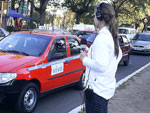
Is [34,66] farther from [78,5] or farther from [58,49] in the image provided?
[78,5]

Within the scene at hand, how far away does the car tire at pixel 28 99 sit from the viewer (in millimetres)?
4457

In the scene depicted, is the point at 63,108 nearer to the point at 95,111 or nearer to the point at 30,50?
the point at 30,50

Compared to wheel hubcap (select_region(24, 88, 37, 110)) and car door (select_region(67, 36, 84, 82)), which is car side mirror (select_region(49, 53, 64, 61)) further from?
wheel hubcap (select_region(24, 88, 37, 110))

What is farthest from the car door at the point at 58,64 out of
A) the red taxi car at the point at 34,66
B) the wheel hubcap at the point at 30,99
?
the wheel hubcap at the point at 30,99

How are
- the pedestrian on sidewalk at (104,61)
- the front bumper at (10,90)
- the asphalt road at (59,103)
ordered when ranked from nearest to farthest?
1. the pedestrian on sidewalk at (104,61)
2. the front bumper at (10,90)
3. the asphalt road at (59,103)

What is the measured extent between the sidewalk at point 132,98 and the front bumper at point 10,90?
1.92 m

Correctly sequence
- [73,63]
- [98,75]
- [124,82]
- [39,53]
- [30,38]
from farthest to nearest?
[124,82] < [73,63] < [30,38] < [39,53] < [98,75]

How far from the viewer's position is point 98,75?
2453 mm

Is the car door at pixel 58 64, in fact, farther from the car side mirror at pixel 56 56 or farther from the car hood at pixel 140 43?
the car hood at pixel 140 43

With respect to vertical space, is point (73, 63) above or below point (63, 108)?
above

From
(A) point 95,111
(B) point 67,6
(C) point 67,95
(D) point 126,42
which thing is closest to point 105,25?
(A) point 95,111

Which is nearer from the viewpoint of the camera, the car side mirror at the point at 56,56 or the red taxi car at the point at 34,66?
the red taxi car at the point at 34,66

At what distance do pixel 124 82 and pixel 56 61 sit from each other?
3181mm

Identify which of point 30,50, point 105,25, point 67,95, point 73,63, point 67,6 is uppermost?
point 67,6
